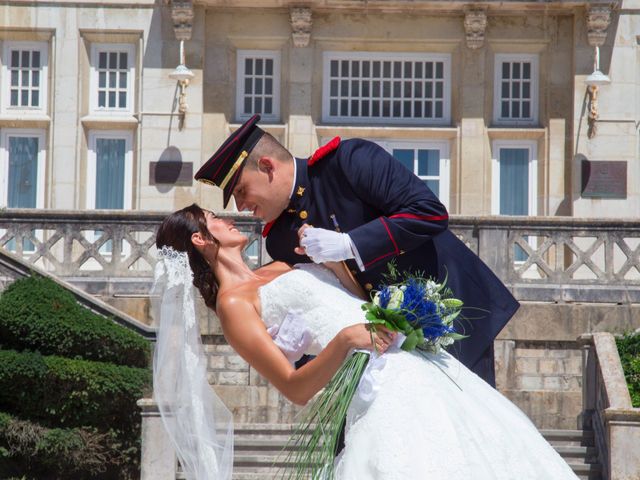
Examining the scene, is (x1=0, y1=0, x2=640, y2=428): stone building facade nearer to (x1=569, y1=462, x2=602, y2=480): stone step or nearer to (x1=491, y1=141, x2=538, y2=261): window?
(x1=491, y1=141, x2=538, y2=261): window

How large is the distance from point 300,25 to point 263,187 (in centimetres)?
1399

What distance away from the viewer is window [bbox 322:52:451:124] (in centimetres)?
2011

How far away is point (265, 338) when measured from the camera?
5684mm

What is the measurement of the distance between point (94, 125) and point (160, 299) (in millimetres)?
13533

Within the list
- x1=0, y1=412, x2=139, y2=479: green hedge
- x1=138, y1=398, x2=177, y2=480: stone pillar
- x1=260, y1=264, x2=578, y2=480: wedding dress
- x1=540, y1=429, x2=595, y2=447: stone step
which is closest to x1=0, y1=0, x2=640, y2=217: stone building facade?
x1=540, y1=429, x2=595, y2=447: stone step

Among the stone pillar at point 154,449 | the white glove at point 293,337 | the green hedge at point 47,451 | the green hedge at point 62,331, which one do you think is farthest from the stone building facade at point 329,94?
→ the white glove at point 293,337

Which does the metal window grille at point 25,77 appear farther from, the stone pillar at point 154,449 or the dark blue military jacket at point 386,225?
the dark blue military jacket at point 386,225

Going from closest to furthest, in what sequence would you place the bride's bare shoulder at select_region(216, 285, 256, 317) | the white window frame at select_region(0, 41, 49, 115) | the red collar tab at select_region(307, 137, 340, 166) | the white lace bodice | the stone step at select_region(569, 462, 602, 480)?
the white lace bodice < the bride's bare shoulder at select_region(216, 285, 256, 317) < the red collar tab at select_region(307, 137, 340, 166) < the stone step at select_region(569, 462, 602, 480) < the white window frame at select_region(0, 41, 49, 115)

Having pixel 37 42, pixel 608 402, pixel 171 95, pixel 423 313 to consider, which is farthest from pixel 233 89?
pixel 423 313

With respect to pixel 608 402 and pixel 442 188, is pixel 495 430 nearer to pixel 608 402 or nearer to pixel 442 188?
pixel 608 402

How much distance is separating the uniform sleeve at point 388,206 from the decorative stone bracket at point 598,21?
556 inches

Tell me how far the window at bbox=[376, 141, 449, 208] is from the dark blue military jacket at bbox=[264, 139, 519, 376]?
1408 cm

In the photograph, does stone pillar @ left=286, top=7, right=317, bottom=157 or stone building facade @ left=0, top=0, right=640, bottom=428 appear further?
stone pillar @ left=286, top=7, right=317, bottom=157

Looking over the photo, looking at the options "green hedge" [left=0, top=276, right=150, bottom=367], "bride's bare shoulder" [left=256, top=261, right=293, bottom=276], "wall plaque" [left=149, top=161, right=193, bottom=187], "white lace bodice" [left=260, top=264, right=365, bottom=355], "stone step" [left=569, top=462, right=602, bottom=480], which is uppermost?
"wall plaque" [left=149, top=161, right=193, bottom=187]
